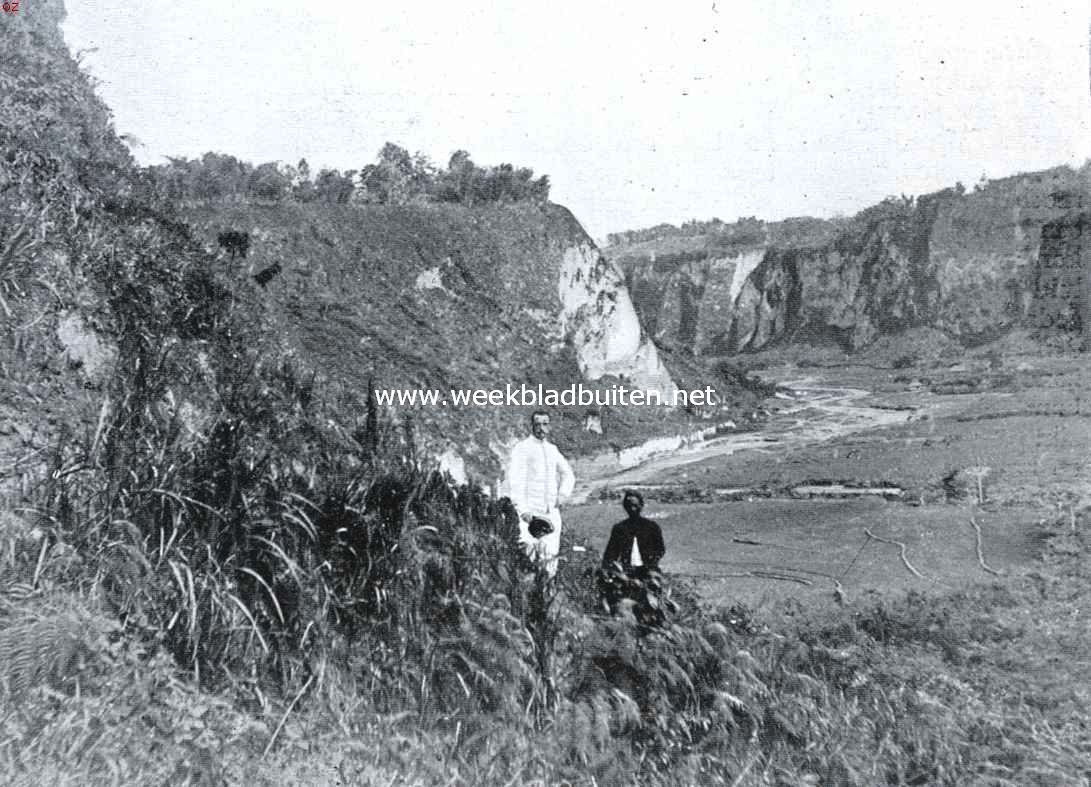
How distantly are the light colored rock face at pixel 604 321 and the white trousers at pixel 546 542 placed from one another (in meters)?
7.40

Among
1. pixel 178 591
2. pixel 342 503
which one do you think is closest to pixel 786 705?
pixel 342 503

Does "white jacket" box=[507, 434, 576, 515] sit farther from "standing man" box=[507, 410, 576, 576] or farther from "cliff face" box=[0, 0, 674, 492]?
"cliff face" box=[0, 0, 674, 492]

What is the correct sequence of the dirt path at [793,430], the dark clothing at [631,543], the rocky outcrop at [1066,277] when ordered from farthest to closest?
the dirt path at [793,430], the rocky outcrop at [1066,277], the dark clothing at [631,543]

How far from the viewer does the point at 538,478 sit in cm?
524

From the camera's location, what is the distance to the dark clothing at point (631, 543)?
4891mm

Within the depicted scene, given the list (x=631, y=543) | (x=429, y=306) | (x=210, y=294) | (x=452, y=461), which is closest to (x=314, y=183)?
(x=429, y=306)

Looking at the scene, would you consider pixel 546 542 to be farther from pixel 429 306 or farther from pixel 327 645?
pixel 429 306

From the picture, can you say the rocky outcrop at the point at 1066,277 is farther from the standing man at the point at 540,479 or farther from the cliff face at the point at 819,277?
the cliff face at the point at 819,277

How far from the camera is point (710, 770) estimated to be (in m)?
3.62

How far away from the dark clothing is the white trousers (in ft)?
1.20

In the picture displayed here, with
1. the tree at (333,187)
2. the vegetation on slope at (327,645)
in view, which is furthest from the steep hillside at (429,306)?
the vegetation on slope at (327,645)

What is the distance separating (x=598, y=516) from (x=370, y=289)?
3.72 metres

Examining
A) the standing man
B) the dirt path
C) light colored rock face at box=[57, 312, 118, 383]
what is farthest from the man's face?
light colored rock face at box=[57, 312, 118, 383]

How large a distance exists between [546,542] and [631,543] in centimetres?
60
